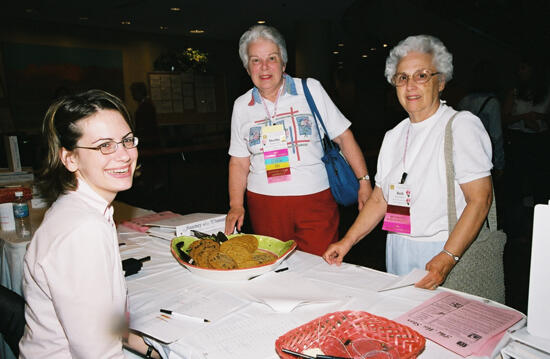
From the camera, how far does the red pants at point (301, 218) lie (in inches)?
83.8

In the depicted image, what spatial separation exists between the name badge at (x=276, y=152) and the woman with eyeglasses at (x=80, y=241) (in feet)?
3.10

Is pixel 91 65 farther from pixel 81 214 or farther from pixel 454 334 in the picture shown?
pixel 454 334

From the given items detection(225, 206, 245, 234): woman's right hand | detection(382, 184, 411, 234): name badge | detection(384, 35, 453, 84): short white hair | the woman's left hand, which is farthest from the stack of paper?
detection(384, 35, 453, 84): short white hair

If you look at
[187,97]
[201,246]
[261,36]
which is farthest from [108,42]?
[201,246]

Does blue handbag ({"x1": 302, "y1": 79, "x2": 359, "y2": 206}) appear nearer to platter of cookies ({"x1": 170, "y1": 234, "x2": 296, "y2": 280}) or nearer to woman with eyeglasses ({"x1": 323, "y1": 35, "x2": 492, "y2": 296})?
woman with eyeglasses ({"x1": 323, "y1": 35, "x2": 492, "y2": 296})

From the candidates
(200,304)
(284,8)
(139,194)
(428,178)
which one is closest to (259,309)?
(200,304)

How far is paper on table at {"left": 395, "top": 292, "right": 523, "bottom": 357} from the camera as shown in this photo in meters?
0.95

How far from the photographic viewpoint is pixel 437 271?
1320mm

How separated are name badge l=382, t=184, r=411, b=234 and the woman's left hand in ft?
0.73

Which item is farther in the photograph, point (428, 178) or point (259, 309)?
point (428, 178)

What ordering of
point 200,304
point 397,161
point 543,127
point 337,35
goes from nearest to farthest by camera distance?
point 200,304, point 397,161, point 543,127, point 337,35

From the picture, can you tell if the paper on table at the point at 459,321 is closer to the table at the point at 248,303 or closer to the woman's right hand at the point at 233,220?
the table at the point at 248,303

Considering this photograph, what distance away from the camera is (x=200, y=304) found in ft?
4.09

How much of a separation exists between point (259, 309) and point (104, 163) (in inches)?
24.7
